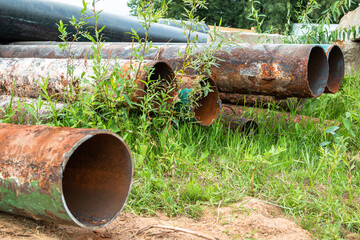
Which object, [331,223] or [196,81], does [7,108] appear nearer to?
[196,81]

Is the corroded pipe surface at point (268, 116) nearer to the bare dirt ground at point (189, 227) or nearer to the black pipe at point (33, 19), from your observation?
the black pipe at point (33, 19)

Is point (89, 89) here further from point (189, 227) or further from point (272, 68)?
point (272, 68)

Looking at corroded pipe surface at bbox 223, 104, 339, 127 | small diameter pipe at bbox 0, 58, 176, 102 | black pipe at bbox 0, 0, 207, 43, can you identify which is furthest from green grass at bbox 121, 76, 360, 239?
black pipe at bbox 0, 0, 207, 43

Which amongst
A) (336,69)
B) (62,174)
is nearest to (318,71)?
(336,69)

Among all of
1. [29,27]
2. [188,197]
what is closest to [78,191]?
[188,197]

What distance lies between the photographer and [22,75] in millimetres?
3496

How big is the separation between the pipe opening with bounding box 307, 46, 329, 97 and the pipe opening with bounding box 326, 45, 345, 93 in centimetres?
30

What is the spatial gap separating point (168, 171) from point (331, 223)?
1137 mm

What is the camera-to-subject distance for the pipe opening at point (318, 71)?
3.40 m

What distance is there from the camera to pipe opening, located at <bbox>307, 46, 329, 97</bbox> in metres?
3.40

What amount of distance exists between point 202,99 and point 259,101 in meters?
1.13

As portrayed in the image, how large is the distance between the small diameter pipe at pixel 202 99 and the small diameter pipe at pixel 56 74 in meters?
0.12

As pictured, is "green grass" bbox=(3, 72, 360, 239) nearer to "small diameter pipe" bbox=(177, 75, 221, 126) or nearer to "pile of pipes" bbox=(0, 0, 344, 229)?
"small diameter pipe" bbox=(177, 75, 221, 126)

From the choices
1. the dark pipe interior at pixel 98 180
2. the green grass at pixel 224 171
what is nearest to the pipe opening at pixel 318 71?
the green grass at pixel 224 171
